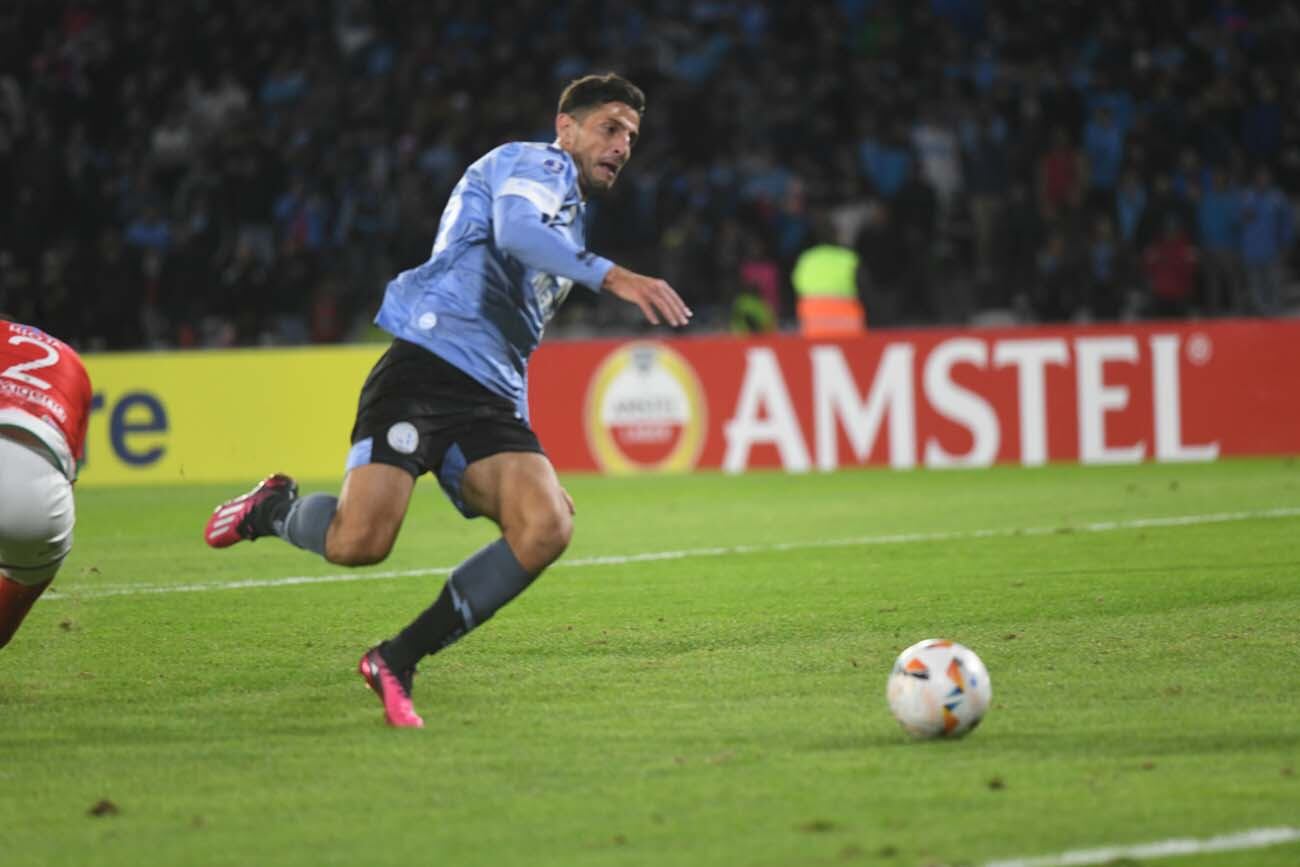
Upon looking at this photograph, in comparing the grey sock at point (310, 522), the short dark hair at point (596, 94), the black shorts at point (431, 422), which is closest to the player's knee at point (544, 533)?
the black shorts at point (431, 422)

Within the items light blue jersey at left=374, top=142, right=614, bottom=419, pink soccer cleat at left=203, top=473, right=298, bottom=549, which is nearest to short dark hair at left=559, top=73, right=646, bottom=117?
light blue jersey at left=374, top=142, right=614, bottom=419

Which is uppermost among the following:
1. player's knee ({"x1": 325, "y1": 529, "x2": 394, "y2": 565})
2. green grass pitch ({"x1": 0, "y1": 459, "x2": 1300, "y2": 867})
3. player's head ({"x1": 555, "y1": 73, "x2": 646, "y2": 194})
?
player's head ({"x1": 555, "y1": 73, "x2": 646, "y2": 194})

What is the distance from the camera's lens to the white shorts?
6359mm

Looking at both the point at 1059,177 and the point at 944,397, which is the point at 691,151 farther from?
the point at 944,397

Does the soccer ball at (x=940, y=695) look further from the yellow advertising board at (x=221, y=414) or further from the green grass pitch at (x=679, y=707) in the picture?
the yellow advertising board at (x=221, y=414)

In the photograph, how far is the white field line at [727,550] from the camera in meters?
10.0

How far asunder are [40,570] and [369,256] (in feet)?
50.7

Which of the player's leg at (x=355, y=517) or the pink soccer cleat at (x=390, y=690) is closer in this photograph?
the pink soccer cleat at (x=390, y=690)

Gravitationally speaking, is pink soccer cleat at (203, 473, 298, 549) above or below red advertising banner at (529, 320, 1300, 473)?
above

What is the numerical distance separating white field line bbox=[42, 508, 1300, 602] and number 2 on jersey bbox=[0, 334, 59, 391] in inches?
126

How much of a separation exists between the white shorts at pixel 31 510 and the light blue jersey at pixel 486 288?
4.01 feet

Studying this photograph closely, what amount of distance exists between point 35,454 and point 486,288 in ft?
5.21

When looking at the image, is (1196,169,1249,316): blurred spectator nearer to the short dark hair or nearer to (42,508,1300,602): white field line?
(42,508,1300,602): white field line

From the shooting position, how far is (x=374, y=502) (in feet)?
20.6
